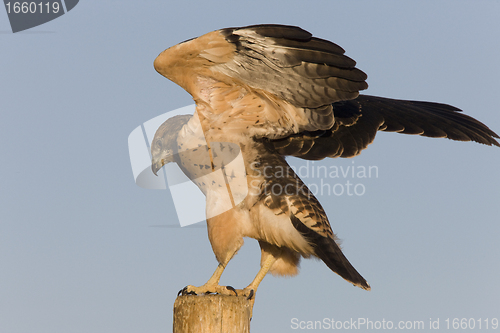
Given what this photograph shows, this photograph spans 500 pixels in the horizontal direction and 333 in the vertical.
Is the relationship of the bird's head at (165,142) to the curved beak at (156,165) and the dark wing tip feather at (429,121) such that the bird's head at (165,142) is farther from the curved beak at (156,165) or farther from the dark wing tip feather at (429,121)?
the dark wing tip feather at (429,121)

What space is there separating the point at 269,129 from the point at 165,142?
3.47ft

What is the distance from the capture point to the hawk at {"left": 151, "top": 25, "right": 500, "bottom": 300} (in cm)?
368

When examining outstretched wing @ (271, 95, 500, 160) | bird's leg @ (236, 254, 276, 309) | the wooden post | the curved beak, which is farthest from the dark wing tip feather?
the wooden post

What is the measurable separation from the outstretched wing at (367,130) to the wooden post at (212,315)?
64.1 inches

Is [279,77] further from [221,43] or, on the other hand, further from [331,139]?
[331,139]

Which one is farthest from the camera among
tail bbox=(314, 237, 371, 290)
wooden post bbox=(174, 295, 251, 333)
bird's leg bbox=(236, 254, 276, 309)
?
bird's leg bbox=(236, 254, 276, 309)

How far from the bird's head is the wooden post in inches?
60.9

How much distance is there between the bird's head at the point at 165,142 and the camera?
471 centimetres

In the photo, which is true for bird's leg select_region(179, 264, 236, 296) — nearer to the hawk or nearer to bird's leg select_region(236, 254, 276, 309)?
the hawk

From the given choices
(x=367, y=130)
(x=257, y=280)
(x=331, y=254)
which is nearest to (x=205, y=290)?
(x=257, y=280)

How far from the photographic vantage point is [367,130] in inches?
191

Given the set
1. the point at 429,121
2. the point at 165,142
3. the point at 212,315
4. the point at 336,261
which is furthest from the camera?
the point at 429,121

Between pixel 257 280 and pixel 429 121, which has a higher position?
pixel 429 121

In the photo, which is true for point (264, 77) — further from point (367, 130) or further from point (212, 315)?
point (212, 315)
